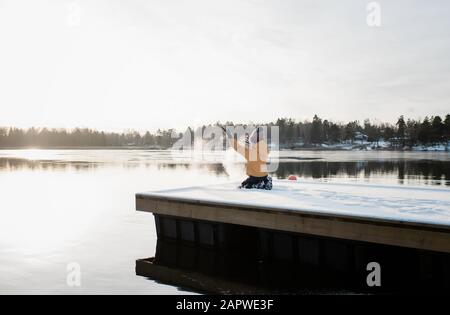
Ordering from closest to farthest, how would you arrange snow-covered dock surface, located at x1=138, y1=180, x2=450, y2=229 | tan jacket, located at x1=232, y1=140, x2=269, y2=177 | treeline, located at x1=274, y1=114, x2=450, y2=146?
snow-covered dock surface, located at x1=138, y1=180, x2=450, y2=229
tan jacket, located at x1=232, y1=140, x2=269, y2=177
treeline, located at x1=274, y1=114, x2=450, y2=146

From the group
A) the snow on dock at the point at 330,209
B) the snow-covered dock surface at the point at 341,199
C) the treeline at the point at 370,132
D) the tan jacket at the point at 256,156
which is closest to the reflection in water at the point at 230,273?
the snow on dock at the point at 330,209

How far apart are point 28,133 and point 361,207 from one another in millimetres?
185920

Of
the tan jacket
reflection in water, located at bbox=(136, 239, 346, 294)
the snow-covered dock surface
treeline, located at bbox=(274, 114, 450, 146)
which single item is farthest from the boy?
treeline, located at bbox=(274, 114, 450, 146)

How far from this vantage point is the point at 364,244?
28.7ft

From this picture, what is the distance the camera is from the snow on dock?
7.72 metres

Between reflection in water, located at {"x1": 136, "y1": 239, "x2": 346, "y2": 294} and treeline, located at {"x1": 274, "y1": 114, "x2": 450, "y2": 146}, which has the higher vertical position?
treeline, located at {"x1": 274, "y1": 114, "x2": 450, "y2": 146}

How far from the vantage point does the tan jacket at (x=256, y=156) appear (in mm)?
12375

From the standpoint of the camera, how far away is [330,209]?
8.88 metres

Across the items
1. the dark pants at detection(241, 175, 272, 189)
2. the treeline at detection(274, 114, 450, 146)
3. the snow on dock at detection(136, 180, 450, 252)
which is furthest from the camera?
the treeline at detection(274, 114, 450, 146)

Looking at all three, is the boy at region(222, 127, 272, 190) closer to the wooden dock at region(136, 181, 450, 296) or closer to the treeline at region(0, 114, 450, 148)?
the wooden dock at region(136, 181, 450, 296)

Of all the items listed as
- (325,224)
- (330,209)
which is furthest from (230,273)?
(330,209)

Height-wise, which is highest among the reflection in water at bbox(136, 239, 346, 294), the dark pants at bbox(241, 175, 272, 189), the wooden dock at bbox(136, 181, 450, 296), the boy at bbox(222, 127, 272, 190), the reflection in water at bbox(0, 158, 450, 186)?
the boy at bbox(222, 127, 272, 190)

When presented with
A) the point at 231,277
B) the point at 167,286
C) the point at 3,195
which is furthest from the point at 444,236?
the point at 3,195
